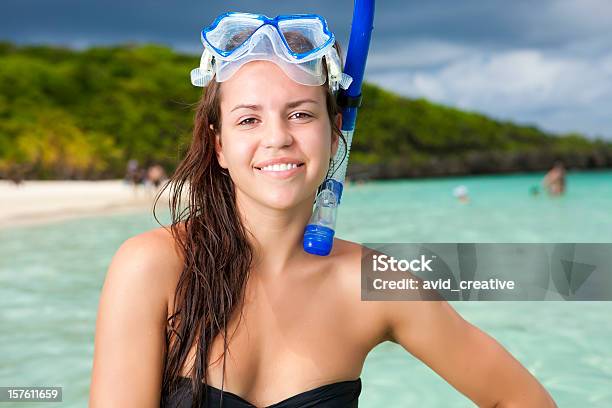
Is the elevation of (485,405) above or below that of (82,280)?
below

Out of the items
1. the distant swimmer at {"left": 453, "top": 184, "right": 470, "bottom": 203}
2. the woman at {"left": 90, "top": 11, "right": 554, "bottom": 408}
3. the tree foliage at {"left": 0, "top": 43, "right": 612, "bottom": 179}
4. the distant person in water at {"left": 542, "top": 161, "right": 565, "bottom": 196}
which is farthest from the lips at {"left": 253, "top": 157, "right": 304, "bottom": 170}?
the tree foliage at {"left": 0, "top": 43, "right": 612, "bottom": 179}

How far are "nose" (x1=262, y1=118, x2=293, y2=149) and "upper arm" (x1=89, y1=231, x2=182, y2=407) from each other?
39 centimetres

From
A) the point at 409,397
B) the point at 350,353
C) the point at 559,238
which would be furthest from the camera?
the point at 559,238

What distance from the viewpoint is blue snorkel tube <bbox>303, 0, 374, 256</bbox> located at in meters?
1.89

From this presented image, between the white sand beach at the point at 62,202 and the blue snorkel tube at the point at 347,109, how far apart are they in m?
12.1

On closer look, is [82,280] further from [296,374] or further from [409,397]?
[296,374]

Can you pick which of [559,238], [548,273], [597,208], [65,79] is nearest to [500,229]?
[559,238]

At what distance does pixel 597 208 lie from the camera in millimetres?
18734

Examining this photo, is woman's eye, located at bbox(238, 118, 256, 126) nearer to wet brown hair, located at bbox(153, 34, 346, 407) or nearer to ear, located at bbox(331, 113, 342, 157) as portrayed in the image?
wet brown hair, located at bbox(153, 34, 346, 407)

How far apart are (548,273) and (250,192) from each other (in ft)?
9.74

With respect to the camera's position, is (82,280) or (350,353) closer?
(350,353)

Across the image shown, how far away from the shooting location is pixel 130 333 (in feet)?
5.60

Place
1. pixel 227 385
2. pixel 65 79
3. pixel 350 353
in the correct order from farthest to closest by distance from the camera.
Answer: pixel 65 79 → pixel 350 353 → pixel 227 385

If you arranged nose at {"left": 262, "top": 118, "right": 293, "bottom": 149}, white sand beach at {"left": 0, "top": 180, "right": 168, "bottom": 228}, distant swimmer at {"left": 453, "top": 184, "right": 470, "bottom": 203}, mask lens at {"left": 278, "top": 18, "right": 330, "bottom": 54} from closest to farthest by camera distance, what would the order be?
1. nose at {"left": 262, "top": 118, "right": 293, "bottom": 149}
2. mask lens at {"left": 278, "top": 18, "right": 330, "bottom": 54}
3. white sand beach at {"left": 0, "top": 180, "right": 168, "bottom": 228}
4. distant swimmer at {"left": 453, "top": 184, "right": 470, "bottom": 203}
